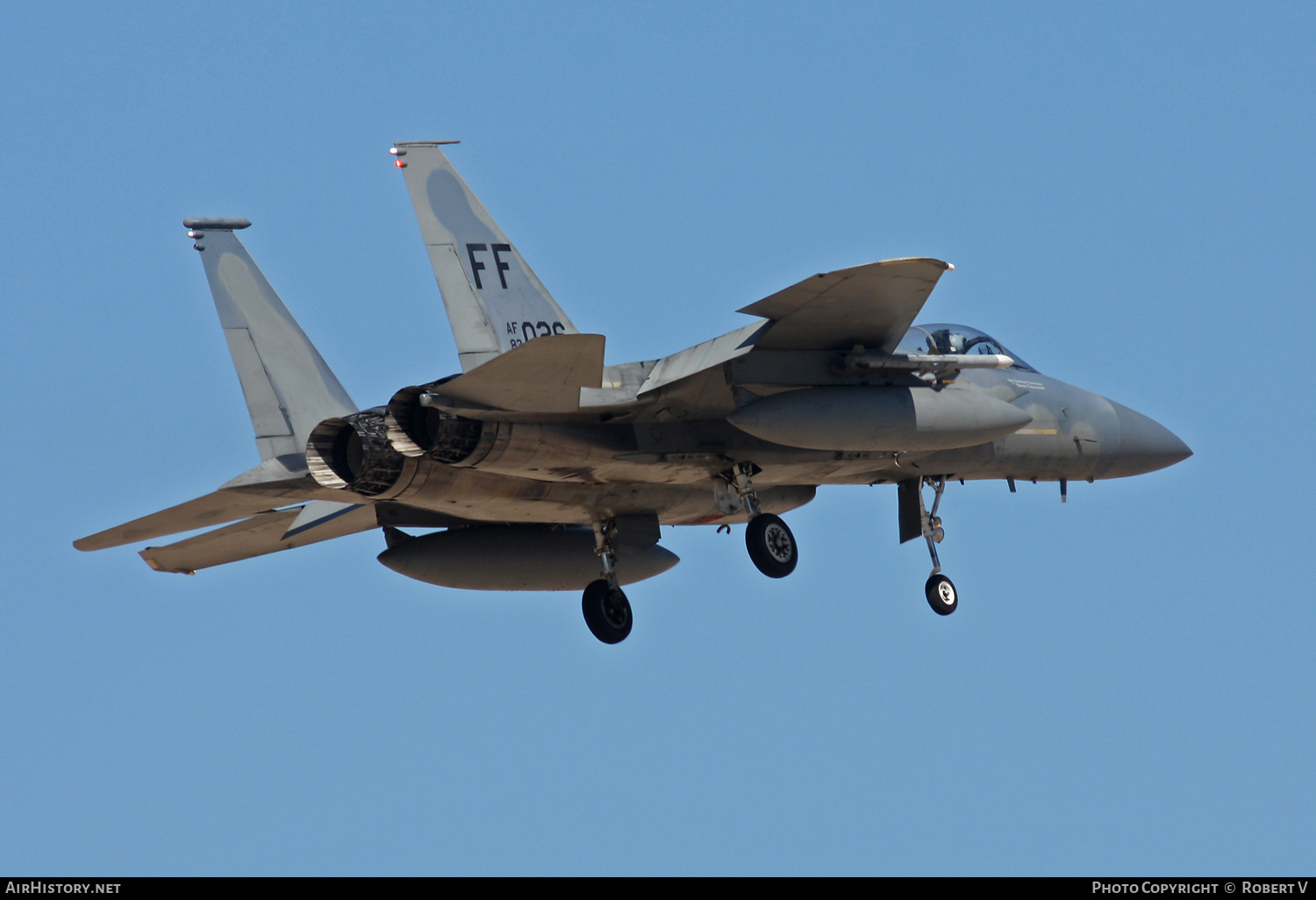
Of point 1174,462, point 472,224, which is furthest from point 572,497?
point 1174,462

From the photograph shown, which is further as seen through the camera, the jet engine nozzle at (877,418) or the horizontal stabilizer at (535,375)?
the jet engine nozzle at (877,418)

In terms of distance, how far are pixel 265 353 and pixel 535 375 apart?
476cm

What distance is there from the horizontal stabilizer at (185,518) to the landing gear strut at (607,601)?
153 inches

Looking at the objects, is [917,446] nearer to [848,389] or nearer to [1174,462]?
[848,389]

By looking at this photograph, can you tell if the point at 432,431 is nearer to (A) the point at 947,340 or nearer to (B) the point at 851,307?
(B) the point at 851,307

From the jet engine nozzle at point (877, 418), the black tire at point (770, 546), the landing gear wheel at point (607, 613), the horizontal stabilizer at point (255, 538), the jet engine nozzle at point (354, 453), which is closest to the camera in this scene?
the jet engine nozzle at point (354, 453)

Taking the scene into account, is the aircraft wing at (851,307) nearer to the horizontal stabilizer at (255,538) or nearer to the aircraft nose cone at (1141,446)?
the aircraft nose cone at (1141,446)

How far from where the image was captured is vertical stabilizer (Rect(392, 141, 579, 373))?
18.6 metres

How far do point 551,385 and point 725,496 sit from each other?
3688 millimetres

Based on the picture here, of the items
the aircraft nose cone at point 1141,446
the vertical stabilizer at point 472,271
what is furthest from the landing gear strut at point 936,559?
the vertical stabilizer at point 472,271

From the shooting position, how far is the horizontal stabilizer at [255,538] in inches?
790

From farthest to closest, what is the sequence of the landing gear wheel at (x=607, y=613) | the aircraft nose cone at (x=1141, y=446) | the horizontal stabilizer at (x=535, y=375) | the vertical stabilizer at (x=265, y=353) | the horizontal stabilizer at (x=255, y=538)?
1. the aircraft nose cone at (x=1141, y=446)
2. the horizontal stabilizer at (x=255, y=538)
3. the landing gear wheel at (x=607, y=613)
4. the vertical stabilizer at (x=265, y=353)
5. the horizontal stabilizer at (x=535, y=375)

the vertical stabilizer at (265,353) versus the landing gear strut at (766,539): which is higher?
the vertical stabilizer at (265,353)

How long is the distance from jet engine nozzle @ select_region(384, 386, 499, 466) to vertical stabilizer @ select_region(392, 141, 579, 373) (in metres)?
2.04
